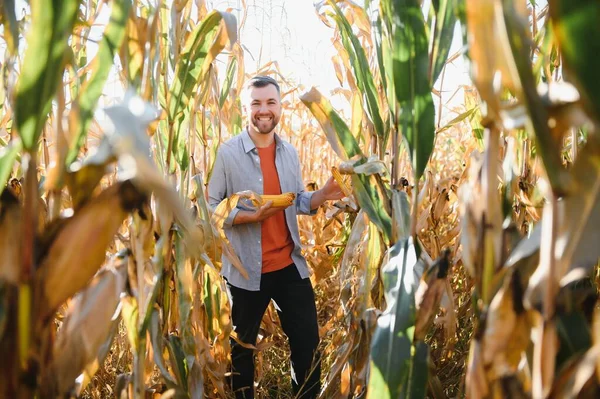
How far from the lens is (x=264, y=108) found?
6.00 ft

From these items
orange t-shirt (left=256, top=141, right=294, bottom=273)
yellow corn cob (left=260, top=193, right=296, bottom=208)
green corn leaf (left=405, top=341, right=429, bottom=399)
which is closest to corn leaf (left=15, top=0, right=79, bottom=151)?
green corn leaf (left=405, top=341, right=429, bottom=399)

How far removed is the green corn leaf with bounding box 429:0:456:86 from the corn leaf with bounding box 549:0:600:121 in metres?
0.34

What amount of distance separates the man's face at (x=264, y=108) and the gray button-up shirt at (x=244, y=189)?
2.5 inches

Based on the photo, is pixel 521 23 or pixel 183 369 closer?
pixel 521 23

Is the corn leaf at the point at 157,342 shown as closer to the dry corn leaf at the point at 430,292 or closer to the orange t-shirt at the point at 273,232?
the dry corn leaf at the point at 430,292

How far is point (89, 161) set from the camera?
1.66 feet

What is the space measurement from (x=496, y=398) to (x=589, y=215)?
0.63 ft

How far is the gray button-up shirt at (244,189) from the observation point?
176 cm

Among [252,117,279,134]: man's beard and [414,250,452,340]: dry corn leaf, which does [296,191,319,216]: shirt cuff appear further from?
[414,250,452,340]: dry corn leaf

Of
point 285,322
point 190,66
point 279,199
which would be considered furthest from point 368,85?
point 285,322

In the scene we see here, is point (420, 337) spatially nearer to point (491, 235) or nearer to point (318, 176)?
point (491, 235)

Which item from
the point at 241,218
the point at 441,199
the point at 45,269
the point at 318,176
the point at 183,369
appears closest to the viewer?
the point at 45,269

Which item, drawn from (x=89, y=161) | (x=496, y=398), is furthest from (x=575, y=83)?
(x=89, y=161)

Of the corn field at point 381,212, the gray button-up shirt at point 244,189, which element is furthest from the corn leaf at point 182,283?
the gray button-up shirt at point 244,189
